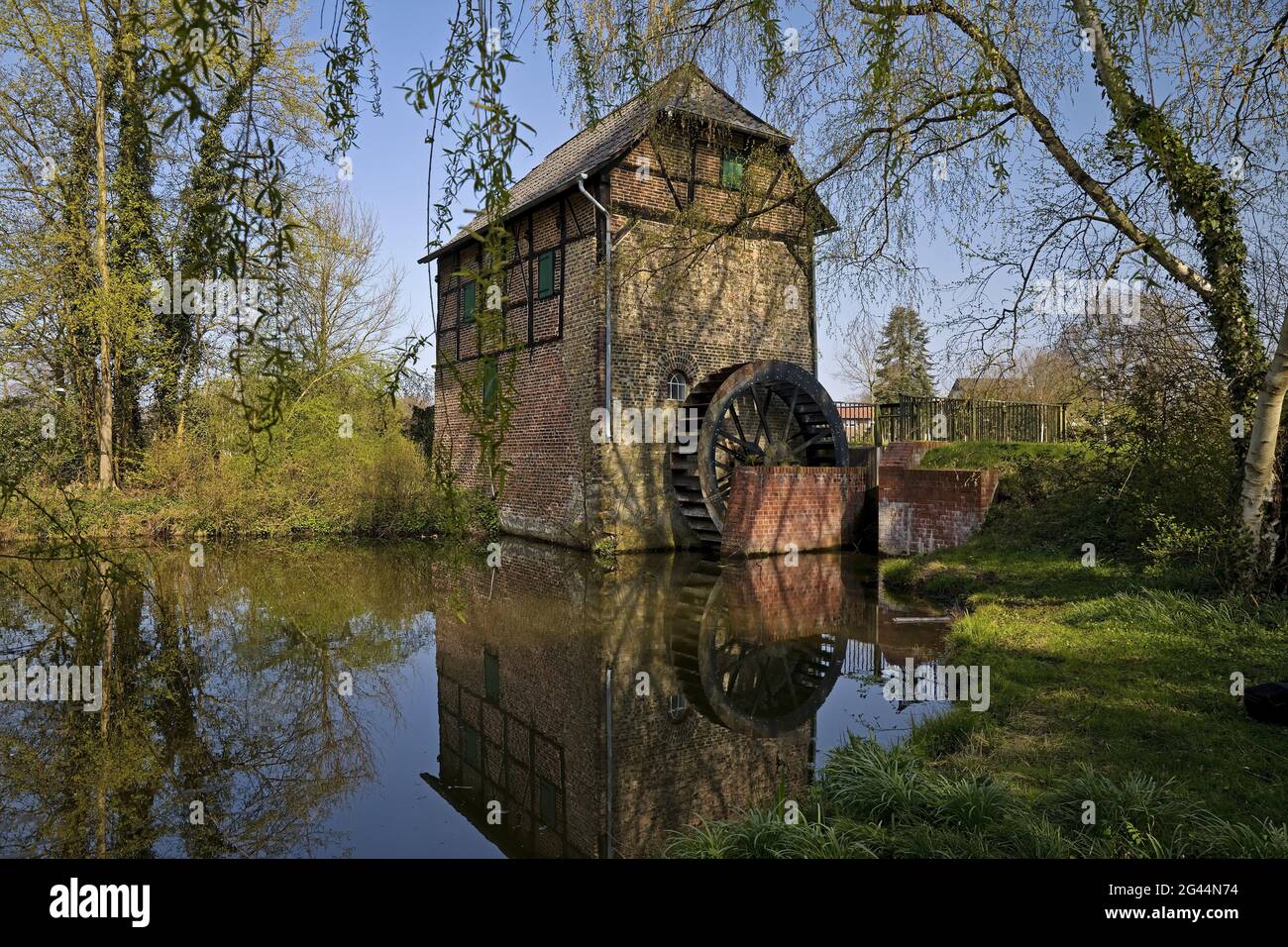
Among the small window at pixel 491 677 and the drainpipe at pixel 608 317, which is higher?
the drainpipe at pixel 608 317

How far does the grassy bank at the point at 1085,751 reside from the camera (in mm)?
3094

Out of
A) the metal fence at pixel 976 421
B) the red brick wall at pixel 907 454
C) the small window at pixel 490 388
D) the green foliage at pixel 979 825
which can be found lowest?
the green foliage at pixel 979 825

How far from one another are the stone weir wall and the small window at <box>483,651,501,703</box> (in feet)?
22.1

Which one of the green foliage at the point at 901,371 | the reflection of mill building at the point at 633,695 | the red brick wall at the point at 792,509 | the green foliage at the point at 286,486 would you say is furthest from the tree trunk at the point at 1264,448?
the green foliage at the point at 901,371

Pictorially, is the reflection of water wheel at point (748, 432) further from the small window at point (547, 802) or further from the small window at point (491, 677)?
the small window at point (547, 802)

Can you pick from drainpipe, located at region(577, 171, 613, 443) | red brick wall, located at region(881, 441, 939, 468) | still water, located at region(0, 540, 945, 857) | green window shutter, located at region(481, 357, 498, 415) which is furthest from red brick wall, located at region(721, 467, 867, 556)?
green window shutter, located at region(481, 357, 498, 415)

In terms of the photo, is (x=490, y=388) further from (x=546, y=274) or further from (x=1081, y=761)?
(x=546, y=274)

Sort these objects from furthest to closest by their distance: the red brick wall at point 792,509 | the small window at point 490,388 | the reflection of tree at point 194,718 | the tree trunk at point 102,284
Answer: the tree trunk at point 102,284, the red brick wall at point 792,509, the reflection of tree at point 194,718, the small window at point 490,388

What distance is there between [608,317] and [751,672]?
7.99 m

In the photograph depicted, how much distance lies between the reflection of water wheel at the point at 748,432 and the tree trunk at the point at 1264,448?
299 inches

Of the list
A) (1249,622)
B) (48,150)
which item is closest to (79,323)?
(48,150)

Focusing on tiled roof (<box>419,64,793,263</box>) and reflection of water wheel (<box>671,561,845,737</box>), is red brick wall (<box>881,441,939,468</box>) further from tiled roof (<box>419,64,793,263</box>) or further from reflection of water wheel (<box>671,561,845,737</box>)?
reflection of water wheel (<box>671,561,845,737</box>)
